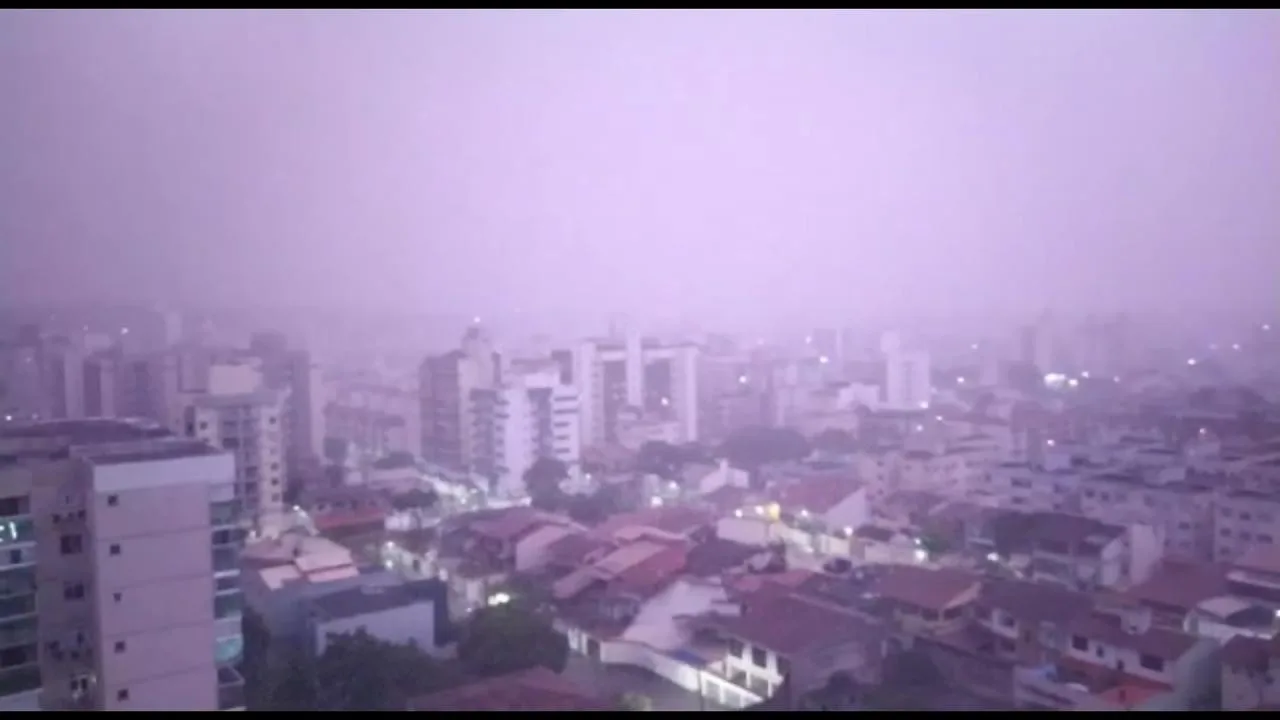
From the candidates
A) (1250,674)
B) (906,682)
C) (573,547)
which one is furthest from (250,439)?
(1250,674)

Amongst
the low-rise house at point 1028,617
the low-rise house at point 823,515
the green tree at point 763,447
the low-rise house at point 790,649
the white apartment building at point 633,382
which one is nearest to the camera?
the low-rise house at point 790,649

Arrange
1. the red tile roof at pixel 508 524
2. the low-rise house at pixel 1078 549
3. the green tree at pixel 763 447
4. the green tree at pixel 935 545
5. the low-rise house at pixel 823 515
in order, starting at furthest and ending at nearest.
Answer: the green tree at pixel 763 447 < the low-rise house at pixel 823 515 < the red tile roof at pixel 508 524 < the green tree at pixel 935 545 < the low-rise house at pixel 1078 549

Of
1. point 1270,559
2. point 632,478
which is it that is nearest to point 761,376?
point 632,478

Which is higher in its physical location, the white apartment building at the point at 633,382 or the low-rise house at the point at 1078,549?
the white apartment building at the point at 633,382

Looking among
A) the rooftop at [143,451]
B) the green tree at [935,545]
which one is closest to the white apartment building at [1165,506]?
the green tree at [935,545]

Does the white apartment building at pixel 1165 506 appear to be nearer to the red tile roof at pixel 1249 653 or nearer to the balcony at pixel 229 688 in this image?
the red tile roof at pixel 1249 653

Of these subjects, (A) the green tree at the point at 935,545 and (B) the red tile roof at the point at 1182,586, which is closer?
(B) the red tile roof at the point at 1182,586

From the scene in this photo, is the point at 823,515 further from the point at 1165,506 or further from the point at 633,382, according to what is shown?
the point at 633,382
